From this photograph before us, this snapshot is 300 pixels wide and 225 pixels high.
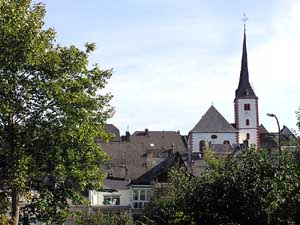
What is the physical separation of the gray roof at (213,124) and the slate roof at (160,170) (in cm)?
6911

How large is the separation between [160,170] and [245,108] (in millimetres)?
78552

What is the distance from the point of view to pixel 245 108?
151250 mm

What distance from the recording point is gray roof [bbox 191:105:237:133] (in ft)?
486

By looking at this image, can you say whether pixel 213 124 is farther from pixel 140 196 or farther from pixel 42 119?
pixel 42 119

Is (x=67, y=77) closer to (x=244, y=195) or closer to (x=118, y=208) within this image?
(x=244, y=195)

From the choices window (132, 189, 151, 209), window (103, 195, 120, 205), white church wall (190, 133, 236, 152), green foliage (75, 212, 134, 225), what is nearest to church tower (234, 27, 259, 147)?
white church wall (190, 133, 236, 152)

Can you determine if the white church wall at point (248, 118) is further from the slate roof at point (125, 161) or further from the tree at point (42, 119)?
the tree at point (42, 119)

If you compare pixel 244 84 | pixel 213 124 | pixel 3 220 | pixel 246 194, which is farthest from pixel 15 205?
pixel 244 84

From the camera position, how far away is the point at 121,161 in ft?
332

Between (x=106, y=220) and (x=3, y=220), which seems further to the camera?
(x=106, y=220)

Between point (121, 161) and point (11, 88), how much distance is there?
Result: 68.4m

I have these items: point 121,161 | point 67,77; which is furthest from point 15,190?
point 121,161

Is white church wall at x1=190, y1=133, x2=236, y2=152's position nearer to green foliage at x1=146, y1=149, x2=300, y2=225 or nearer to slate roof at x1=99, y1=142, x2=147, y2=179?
slate roof at x1=99, y1=142, x2=147, y2=179

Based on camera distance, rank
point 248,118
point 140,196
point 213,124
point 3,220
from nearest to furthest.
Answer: point 3,220, point 140,196, point 213,124, point 248,118
